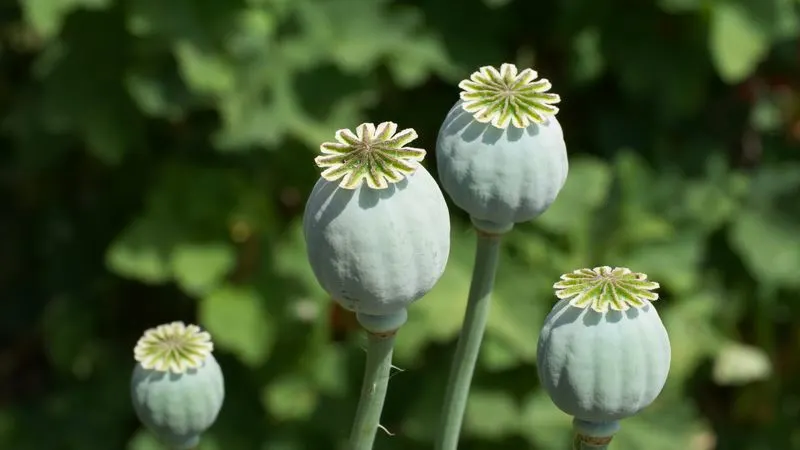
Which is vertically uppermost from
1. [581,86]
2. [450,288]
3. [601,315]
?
Answer: [581,86]

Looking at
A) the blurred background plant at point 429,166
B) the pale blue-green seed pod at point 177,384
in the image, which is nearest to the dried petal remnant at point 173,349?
the pale blue-green seed pod at point 177,384

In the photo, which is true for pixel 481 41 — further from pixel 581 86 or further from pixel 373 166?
pixel 373 166

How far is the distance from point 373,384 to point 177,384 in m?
0.19

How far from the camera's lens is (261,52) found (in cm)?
204

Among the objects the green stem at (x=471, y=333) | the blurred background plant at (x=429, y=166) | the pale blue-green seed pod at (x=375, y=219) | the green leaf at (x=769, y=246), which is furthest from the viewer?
the green leaf at (x=769, y=246)

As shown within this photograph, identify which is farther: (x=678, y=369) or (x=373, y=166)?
(x=678, y=369)

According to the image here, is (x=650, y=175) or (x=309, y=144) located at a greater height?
(x=650, y=175)

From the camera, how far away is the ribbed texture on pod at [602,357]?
0.59 meters

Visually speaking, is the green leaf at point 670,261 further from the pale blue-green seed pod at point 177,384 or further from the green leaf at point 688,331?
the pale blue-green seed pod at point 177,384

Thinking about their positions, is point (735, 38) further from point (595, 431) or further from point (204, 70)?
point (595, 431)

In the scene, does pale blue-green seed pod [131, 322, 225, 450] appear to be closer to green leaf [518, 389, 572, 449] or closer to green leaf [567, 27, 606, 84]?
green leaf [518, 389, 572, 449]

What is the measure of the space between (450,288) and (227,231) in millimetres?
442

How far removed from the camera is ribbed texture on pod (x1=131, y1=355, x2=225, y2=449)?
738 millimetres

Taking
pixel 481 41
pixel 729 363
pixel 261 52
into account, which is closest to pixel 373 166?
pixel 261 52
